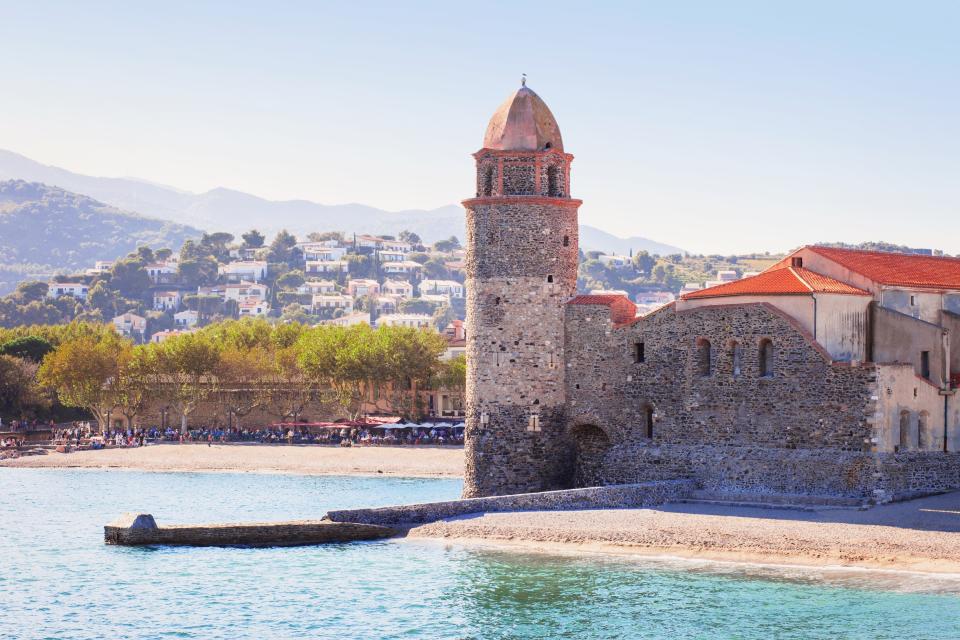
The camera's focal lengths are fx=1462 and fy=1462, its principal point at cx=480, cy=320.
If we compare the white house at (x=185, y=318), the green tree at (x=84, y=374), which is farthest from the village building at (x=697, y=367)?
the white house at (x=185, y=318)

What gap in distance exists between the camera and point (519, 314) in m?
36.1

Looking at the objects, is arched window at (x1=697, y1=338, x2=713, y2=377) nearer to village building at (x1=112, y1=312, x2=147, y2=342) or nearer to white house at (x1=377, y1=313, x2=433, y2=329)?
white house at (x1=377, y1=313, x2=433, y2=329)


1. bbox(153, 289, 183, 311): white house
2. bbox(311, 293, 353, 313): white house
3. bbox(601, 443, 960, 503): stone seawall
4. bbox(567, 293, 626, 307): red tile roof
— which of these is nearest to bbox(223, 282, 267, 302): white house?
bbox(153, 289, 183, 311): white house

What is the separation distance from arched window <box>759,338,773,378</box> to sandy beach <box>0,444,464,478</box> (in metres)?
17.7

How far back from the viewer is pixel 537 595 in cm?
2722

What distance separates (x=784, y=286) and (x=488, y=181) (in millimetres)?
7810

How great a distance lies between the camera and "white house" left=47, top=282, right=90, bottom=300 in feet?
586

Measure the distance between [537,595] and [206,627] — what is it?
6.08 meters

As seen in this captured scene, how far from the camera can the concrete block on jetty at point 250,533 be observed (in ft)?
104

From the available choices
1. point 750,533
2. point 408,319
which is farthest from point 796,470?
point 408,319

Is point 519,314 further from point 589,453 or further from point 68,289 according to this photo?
point 68,289

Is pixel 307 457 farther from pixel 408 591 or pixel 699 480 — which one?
pixel 408 591

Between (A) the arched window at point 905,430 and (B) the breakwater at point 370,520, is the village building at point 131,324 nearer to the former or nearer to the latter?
(B) the breakwater at point 370,520

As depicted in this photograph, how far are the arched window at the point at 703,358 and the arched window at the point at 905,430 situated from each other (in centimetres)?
451
